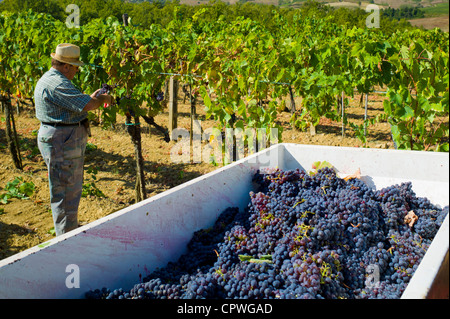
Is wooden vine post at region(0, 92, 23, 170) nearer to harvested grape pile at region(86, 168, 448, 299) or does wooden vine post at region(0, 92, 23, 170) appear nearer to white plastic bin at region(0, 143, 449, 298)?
white plastic bin at region(0, 143, 449, 298)

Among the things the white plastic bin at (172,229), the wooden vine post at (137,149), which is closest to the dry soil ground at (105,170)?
the wooden vine post at (137,149)

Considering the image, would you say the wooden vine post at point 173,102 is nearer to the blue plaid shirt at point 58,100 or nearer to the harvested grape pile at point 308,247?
the blue plaid shirt at point 58,100

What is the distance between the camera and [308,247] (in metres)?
1.74

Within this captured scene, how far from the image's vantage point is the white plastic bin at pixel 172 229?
136 cm

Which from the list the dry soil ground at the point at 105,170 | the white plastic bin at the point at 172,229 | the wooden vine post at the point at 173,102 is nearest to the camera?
the white plastic bin at the point at 172,229

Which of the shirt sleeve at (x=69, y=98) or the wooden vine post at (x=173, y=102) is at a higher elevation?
the shirt sleeve at (x=69, y=98)

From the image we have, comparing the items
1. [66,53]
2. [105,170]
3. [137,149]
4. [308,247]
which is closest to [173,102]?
[105,170]

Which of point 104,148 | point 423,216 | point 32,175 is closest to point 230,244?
point 423,216

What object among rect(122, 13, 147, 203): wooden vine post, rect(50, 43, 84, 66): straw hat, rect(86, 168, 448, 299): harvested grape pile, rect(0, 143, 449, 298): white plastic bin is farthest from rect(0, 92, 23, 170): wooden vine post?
rect(86, 168, 448, 299): harvested grape pile

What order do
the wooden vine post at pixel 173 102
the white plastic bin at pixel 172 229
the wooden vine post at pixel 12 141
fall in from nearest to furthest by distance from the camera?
the white plastic bin at pixel 172 229
the wooden vine post at pixel 12 141
the wooden vine post at pixel 173 102

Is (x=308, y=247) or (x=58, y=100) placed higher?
(x=58, y=100)

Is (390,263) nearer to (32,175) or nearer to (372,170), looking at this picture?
(372,170)

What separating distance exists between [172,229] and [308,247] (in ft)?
2.04

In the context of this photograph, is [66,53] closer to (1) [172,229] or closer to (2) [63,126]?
(2) [63,126]
